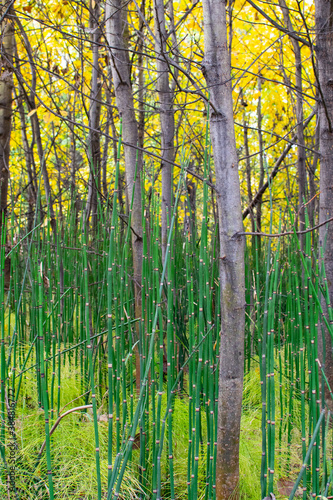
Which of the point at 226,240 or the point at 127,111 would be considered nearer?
the point at 226,240

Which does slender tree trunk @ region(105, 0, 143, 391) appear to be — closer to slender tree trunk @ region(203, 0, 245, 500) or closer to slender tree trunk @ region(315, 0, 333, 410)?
slender tree trunk @ region(203, 0, 245, 500)

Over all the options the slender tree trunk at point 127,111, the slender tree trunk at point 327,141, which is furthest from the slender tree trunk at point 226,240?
the slender tree trunk at point 327,141

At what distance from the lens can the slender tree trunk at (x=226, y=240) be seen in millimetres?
1003

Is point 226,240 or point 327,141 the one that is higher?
point 327,141

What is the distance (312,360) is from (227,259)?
1.24 feet

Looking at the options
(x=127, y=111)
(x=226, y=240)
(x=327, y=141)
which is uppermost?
(x=127, y=111)

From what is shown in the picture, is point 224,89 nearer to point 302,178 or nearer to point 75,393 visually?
point 75,393

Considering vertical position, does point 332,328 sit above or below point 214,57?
below

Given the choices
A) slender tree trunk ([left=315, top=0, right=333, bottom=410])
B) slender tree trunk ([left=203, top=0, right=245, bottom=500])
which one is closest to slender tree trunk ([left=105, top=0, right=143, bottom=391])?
slender tree trunk ([left=203, top=0, right=245, bottom=500])

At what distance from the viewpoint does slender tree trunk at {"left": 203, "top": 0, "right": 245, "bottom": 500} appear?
3.29 feet

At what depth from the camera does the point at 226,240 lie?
1.01 metres

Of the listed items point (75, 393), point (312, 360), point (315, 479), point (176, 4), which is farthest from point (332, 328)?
point (176, 4)

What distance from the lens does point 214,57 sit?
100 cm

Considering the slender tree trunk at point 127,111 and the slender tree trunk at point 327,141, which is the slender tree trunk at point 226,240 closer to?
the slender tree trunk at point 127,111
